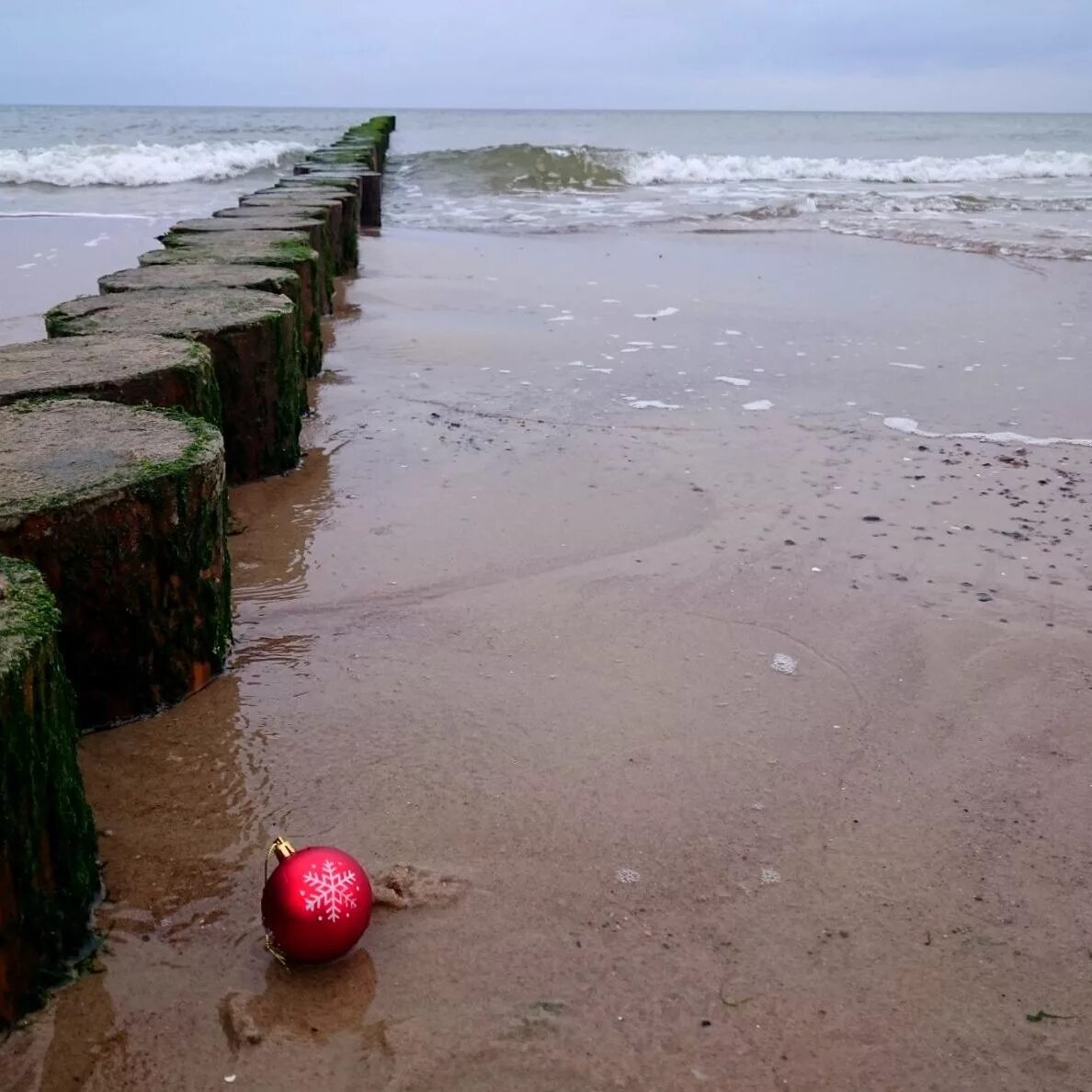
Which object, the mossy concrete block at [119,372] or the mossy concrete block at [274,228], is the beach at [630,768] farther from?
the mossy concrete block at [274,228]

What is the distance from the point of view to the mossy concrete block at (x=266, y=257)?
4.98 meters

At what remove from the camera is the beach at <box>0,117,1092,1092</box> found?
5.42 feet

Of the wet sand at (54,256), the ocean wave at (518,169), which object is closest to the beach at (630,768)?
the wet sand at (54,256)

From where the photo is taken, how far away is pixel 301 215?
704 cm

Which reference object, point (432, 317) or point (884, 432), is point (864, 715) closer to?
point (884, 432)

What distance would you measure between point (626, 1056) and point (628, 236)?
10426 mm

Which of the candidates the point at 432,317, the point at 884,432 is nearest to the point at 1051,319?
the point at 884,432

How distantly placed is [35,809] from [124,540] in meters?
0.75

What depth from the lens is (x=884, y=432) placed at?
14.9 ft

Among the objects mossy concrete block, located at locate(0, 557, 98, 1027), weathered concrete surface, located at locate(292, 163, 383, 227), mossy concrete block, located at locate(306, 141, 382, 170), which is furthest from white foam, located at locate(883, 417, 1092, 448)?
mossy concrete block, located at locate(306, 141, 382, 170)

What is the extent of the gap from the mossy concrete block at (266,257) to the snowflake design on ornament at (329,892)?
326 centimetres

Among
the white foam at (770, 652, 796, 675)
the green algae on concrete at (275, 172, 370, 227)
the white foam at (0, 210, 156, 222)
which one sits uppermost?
the green algae on concrete at (275, 172, 370, 227)

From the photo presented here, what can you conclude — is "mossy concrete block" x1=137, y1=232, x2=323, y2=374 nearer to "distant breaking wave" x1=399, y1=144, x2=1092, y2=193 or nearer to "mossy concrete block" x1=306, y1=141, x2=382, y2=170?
"mossy concrete block" x1=306, y1=141, x2=382, y2=170

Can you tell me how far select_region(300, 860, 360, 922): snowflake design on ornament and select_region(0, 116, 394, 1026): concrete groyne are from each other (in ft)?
1.24
